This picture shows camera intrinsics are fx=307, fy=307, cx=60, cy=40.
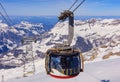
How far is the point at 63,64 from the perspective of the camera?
2153 cm

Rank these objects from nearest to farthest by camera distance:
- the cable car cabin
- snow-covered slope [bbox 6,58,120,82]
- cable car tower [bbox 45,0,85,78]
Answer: cable car tower [bbox 45,0,85,78] < the cable car cabin < snow-covered slope [bbox 6,58,120,82]

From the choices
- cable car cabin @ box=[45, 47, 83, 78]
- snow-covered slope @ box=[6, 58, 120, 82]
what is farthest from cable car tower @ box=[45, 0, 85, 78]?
snow-covered slope @ box=[6, 58, 120, 82]

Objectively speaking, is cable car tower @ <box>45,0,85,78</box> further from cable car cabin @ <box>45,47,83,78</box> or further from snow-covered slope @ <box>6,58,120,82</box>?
snow-covered slope @ <box>6,58,120,82</box>

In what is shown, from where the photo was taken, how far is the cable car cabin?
68.9 feet

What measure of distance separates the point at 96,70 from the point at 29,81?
1176 centimetres

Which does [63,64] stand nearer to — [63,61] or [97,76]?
[63,61]

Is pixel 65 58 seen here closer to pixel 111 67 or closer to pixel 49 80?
pixel 49 80

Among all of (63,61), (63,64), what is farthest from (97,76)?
(63,61)

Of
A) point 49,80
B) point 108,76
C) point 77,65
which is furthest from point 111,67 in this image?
point 77,65

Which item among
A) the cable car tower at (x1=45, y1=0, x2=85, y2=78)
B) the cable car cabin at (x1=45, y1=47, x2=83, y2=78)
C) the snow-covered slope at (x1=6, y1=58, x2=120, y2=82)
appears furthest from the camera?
the snow-covered slope at (x1=6, y1=58, x2=120, y2=82)

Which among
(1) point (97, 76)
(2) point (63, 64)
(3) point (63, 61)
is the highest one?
(3) point (63, 61)

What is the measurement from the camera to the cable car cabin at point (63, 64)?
21016 millimetres

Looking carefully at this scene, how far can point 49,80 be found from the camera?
48.3m

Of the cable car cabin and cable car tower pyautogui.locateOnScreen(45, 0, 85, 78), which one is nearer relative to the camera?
cable car tower pyautogui.locateOnScreen(45, 0, 85, 78)
